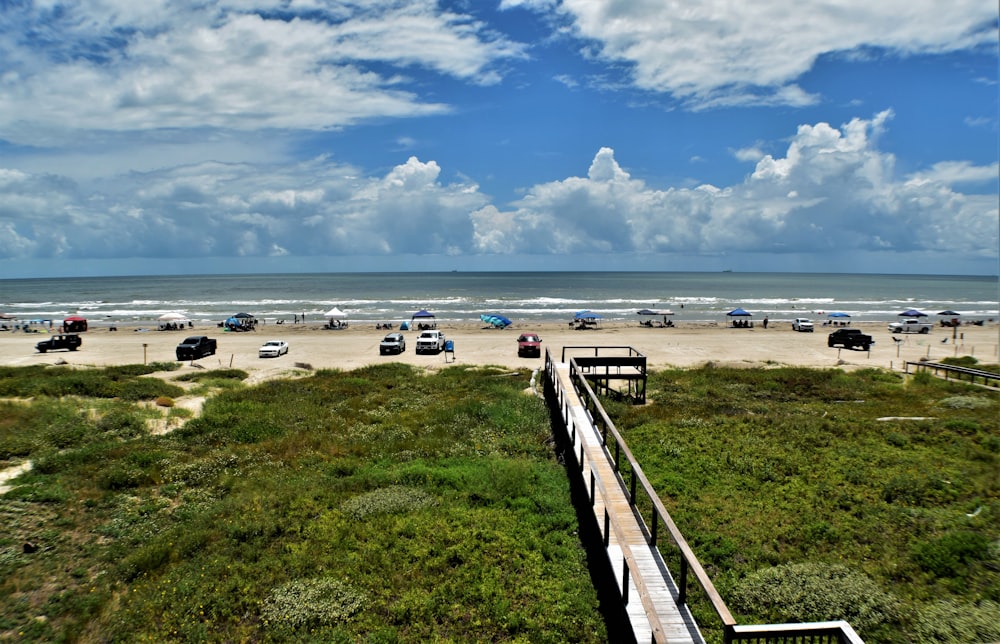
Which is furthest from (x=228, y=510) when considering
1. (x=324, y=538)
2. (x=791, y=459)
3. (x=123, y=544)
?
(x=791, y=459)

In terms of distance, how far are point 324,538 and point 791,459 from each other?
13511mm

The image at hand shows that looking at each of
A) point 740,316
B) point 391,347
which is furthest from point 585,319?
point 391,347

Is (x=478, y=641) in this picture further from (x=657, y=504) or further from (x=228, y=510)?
(x=228, y=510)

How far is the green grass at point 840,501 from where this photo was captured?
32.3 feet

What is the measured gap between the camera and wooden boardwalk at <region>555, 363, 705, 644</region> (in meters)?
8.00

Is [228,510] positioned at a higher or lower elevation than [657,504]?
lower

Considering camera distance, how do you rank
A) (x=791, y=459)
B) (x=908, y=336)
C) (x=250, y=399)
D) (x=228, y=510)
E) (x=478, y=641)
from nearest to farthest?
(x=478, y=641), (x=228, y=510), (x=791, y=459), (x=250, y=399), (x=908, y=336)

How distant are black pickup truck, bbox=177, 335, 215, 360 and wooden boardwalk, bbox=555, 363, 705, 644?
36697mm

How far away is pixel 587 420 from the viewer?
58.9 feet

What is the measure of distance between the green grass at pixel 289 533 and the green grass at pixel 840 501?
10.4ft

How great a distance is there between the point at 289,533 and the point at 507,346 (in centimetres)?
3730

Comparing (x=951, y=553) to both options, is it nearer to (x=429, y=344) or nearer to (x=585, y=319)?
(x=429, y=344)

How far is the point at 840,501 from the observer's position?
13781 millimetres

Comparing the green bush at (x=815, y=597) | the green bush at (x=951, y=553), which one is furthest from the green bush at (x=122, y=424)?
the green bush at (x=951, y=553)
